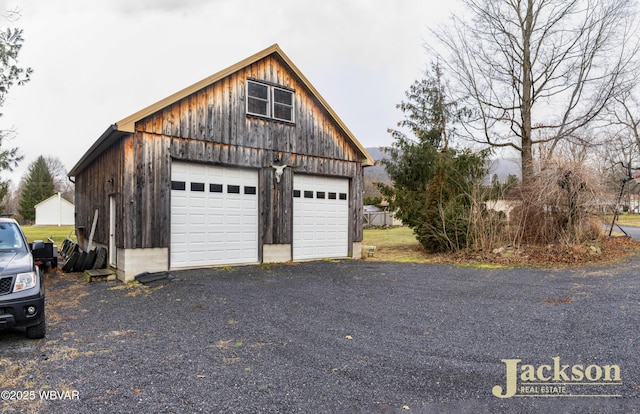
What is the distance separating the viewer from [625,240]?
1439 centimetres

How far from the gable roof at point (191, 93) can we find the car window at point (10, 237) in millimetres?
3362

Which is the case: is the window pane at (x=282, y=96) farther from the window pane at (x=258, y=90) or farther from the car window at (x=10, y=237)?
the car window at (x=10, y=237)

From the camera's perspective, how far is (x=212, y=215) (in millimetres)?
9680

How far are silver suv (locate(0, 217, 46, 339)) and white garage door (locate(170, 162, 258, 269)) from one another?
4437mm

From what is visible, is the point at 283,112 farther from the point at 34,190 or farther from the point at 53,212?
the point at 34,190

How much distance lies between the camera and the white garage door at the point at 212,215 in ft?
30.1

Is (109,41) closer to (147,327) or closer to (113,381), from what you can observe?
(147,327)

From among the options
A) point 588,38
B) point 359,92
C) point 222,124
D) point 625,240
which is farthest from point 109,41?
point 625,240

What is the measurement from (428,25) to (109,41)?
14002mm

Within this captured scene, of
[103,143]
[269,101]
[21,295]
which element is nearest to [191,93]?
[269,101]

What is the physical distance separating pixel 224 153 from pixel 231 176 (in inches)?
26.8

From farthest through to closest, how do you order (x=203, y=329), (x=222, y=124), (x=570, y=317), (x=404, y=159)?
1. (x=404, y=159)
2. (x=222, y=124)
3. (x=570, y=317)
4. (x=203, y=329)

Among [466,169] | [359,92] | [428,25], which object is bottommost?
[466,169]

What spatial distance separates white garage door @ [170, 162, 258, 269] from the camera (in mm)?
9172
